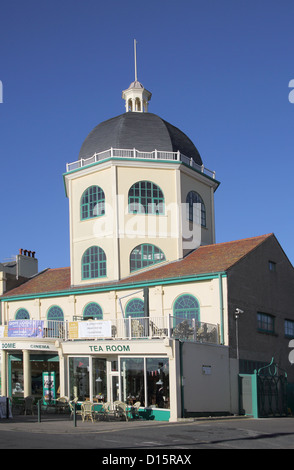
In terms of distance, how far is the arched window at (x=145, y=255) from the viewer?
29.8 meters

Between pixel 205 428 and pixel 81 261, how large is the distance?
47.1ft

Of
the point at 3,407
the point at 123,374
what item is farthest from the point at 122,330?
the point at 3,407

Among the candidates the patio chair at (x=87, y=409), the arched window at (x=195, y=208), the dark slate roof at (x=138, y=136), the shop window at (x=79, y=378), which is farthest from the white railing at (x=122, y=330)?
the dark slate roof at (x=138, y=136)

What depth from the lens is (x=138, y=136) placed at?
31.6 meters

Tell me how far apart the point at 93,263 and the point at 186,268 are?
5.60m

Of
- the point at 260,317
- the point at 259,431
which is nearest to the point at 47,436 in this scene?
the point at 259,431

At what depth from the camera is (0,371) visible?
27.9 m

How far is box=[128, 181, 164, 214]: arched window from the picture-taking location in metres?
30.0

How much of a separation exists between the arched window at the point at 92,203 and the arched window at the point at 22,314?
19.7ft

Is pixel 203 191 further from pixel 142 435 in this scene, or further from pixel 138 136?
pixel 142 435

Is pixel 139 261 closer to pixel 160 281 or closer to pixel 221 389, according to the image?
pixel 160 281

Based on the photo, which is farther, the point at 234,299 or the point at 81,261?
the point at 81,261

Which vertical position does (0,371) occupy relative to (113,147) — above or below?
below
